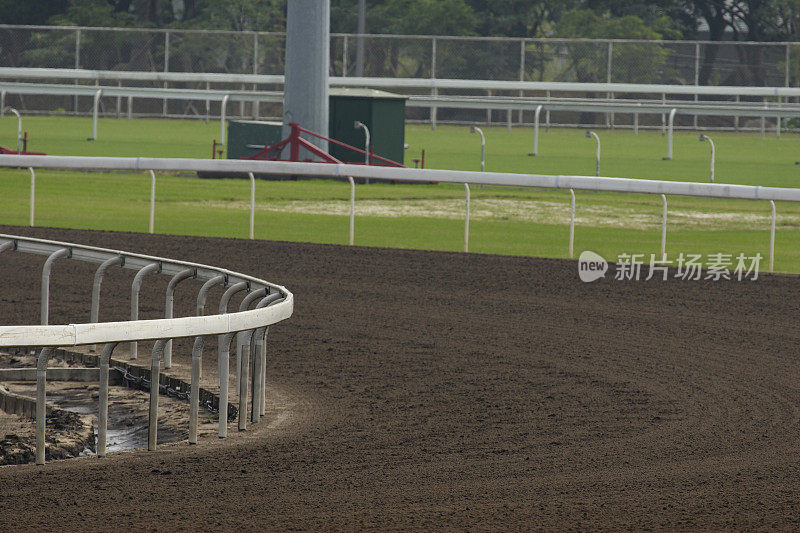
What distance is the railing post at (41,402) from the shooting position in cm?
606

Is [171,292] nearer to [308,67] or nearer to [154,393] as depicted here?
[154,393]

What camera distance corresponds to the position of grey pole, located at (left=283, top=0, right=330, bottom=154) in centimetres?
2089

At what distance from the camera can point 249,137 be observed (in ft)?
73.7

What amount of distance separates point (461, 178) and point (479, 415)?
805cm

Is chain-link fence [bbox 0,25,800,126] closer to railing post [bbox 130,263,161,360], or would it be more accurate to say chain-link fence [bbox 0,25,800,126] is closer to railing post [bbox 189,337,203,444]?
railing post [bbox 130,263,161,360]

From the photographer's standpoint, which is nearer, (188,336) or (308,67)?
(188,336)

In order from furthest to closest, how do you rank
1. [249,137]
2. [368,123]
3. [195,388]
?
[368,123]
[249,137]
[195,388]

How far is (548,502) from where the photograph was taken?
5641 mm

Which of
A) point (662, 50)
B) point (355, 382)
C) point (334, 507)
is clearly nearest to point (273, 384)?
point (355, 382)

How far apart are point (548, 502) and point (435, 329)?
15.8ft

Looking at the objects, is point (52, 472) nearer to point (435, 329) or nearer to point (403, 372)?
point (403, 372)

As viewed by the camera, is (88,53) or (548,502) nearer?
(548,502)

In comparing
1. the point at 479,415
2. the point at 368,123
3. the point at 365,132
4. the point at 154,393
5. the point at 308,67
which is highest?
the point at 308,67

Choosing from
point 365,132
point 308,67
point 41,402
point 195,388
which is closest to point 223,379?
point 195,388
